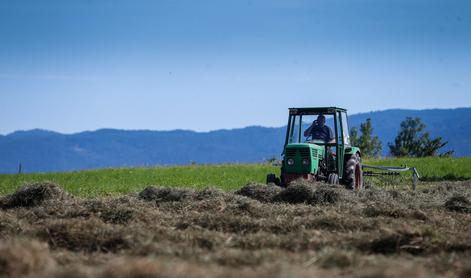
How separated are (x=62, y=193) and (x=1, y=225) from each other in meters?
3.96

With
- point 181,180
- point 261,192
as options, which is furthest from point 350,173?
point 181,180

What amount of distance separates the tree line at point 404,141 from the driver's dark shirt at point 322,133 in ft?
206

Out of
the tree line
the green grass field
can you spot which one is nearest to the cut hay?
the green grass field

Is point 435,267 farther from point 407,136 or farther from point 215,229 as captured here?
point 407,136

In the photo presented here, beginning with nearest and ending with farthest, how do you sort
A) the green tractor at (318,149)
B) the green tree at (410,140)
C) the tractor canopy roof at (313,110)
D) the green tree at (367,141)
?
1. the green tractor at (318,149)
2. the tractor canopy roof at (313,110)
3. the green tree at (367,141)
4. the green tree at (410,140)

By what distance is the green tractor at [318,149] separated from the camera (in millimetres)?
14453

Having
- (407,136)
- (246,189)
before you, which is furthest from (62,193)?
(407,136)

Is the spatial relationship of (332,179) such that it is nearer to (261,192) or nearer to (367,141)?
(261,192)

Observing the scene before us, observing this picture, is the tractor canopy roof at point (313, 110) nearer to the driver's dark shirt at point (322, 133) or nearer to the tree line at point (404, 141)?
the driver's dark shirt at point (322, 133)

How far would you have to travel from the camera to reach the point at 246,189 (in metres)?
13.8

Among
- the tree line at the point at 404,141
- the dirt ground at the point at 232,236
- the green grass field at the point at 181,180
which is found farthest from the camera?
the tree line at the point at 404,141

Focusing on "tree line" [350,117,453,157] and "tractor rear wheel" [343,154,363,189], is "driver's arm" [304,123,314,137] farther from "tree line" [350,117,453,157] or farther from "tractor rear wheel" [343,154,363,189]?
"tree line" [350,117,453,157]

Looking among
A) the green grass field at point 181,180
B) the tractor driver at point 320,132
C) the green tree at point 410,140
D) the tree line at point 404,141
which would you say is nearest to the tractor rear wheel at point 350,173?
the tractor driver at point 320,132

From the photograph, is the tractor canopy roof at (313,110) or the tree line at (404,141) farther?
the tree line at (404,141)
